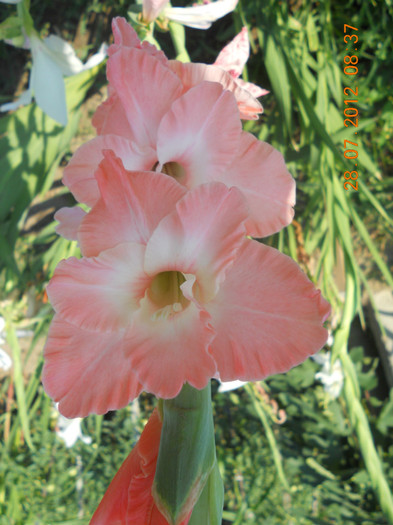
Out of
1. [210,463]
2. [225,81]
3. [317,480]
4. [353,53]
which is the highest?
[225,81]

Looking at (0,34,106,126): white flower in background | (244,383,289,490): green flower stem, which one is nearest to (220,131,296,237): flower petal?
(0,34,106,126): white flower in background

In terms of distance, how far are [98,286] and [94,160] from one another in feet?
0.17

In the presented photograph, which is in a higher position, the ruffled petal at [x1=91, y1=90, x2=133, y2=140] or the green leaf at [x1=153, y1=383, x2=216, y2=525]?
the ruffled petal at [x1=91, y1=90, x2=133, y2=140]

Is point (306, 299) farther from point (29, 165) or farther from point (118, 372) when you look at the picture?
point (29, 165)

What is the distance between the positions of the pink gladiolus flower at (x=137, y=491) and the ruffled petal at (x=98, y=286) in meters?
0.07

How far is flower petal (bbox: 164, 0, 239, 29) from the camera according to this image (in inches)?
14.8

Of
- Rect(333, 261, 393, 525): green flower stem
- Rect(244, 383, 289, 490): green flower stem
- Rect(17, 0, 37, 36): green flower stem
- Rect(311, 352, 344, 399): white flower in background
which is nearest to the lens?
Rect(17, 0, 37, 36): green flower stem

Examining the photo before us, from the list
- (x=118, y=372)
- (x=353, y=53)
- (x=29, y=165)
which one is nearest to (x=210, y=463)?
(x=118, y=372)

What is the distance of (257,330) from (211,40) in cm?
96

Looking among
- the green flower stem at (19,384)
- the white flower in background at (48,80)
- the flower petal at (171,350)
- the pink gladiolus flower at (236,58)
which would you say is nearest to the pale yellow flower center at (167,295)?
the flower petal at (171,350)

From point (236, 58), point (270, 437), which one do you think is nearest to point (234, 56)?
point (236, 58)

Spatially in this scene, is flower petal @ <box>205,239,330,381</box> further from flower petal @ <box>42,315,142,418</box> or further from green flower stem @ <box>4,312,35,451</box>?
green flower stem @ <box>4,312,35,451</box>

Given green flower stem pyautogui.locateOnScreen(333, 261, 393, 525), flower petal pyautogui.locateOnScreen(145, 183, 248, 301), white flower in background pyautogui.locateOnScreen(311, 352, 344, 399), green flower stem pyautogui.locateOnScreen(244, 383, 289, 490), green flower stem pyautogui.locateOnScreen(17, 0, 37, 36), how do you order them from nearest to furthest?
1. flower petal pyautogui.locateOnScreen(145, 183, 248, 301)
2. green flower stem pyautogui.locateOnScreen(17, 0, 37, 36)
3. green flower stem pyautogui.locateOnScreen(333, 261, 393, 525)
4. green flower stem pyautogui.locateOnScreen(244, 383, 289, 490)
5. white flower in background pyautogui.locateOnScreen(311, 352, 344, 399)

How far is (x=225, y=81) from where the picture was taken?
7.4 inches
